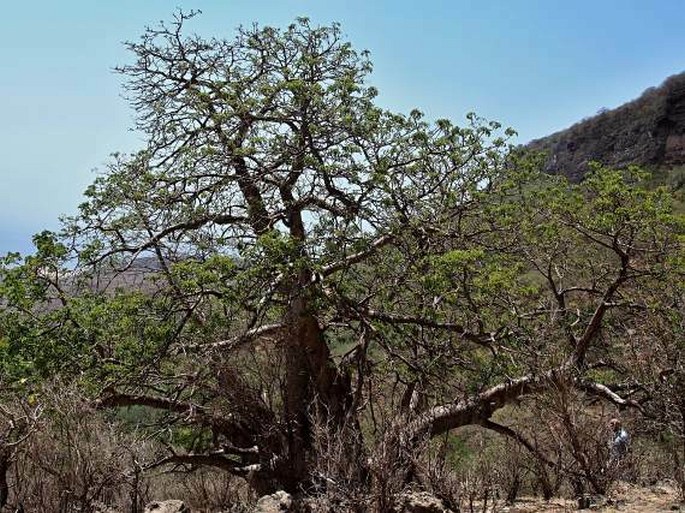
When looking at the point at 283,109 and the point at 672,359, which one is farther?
the point at 283,109

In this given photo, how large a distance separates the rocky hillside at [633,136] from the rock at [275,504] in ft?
133

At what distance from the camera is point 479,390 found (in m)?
10.8

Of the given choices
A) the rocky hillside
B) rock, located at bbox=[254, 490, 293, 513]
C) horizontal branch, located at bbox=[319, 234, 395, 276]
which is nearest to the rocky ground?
rock, located at bbox=[254, 490, 293, 513]

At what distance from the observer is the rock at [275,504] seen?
785 cm

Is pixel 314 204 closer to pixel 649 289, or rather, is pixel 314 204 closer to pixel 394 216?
pixel 394 216

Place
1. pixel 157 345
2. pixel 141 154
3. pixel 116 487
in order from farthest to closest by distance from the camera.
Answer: pixel 141 154, pixel 157 345, pixel 116 487

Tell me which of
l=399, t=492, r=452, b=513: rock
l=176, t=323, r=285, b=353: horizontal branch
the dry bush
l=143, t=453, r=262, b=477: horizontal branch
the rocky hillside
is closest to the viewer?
l=399, t=492, r=452, b=513: rock

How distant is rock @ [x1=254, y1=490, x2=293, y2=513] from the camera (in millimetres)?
7852

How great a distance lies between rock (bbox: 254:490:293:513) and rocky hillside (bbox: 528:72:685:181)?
40.5 metres

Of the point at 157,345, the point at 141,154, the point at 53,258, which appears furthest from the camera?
the point at 141,154

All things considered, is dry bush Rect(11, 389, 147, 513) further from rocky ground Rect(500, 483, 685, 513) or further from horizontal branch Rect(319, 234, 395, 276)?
rocky ground Rect(500, 483, 685, 513)

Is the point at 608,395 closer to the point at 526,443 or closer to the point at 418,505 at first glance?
the point at 526,443

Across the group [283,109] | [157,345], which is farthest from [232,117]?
[157,345]

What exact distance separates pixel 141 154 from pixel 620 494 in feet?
29.9
